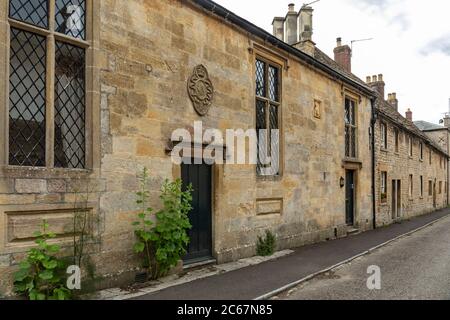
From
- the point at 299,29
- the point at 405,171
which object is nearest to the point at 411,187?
the point at 405,171

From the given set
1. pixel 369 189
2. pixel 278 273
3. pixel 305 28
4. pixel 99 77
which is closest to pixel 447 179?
pixel 369 189

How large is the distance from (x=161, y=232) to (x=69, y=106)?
2.40 meters

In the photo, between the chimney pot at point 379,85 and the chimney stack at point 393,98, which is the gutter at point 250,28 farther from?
the chimney stack at point 393,98

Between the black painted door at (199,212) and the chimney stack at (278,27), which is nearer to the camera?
the black painted door at (199,212)

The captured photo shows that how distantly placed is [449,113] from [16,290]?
47.6 m

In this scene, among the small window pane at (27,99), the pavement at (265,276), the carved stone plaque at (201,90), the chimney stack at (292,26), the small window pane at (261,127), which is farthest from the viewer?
the chimney stack at (292,26)

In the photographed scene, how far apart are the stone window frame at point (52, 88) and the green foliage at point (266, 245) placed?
4.69 m

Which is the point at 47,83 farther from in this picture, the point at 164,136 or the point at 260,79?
the point at 260,79

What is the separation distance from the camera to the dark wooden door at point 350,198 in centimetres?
1412

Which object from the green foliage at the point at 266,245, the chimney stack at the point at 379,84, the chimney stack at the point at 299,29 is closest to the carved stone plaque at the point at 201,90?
the green foliage at the point at 266,245

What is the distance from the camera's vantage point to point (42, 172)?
201 inches

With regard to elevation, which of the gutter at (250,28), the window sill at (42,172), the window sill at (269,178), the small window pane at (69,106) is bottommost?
A: the window sill at (269,178)

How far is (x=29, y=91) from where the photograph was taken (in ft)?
17.3
